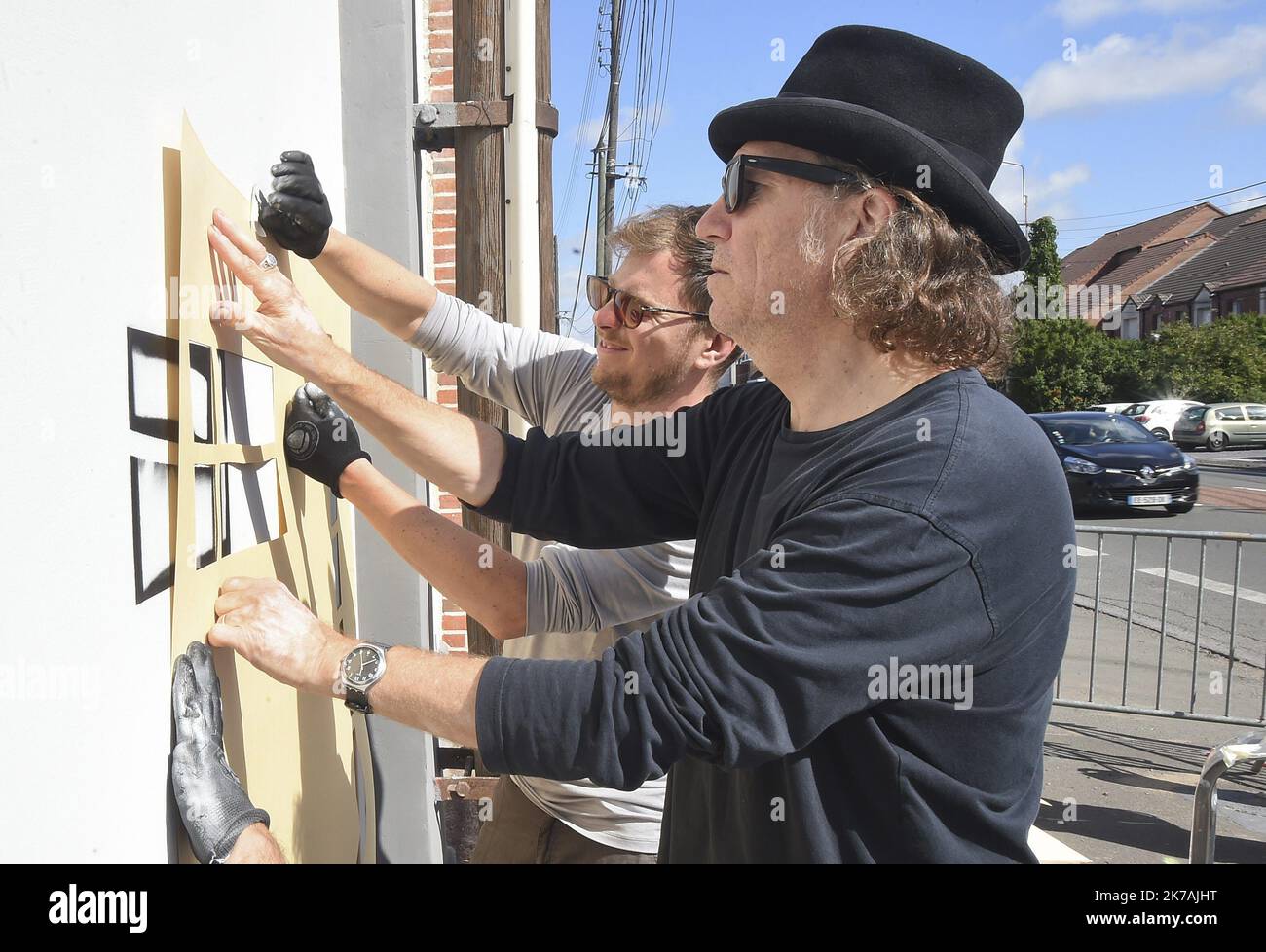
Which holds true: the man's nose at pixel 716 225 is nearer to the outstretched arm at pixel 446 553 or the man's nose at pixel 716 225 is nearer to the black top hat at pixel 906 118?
the black top hat at pixel 906 118

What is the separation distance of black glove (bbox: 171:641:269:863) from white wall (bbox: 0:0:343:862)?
26 mm

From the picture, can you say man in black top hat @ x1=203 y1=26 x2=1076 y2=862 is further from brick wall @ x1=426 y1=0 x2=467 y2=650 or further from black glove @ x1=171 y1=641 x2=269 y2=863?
brick wall @ x1=426 y1=0 x2=467 y2=650

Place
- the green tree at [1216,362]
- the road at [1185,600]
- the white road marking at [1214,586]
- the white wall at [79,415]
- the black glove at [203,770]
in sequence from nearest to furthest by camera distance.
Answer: the white wall at [79,415]
the black glove at [203,770]
the road at [1185,600]
the white road marking at [1214,586]
the green tree at [1216,362]

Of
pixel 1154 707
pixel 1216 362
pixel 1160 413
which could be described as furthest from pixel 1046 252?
pixel 1154 707

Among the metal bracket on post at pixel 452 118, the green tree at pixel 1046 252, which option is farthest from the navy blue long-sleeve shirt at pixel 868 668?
the green tree at pixel 1046 252

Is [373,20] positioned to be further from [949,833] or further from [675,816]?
[949,833]

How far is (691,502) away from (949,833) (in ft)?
2.49

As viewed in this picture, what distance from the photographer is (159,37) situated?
1.18 meters

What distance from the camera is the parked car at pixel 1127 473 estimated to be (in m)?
14.3

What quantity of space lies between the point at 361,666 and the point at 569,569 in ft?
2.20

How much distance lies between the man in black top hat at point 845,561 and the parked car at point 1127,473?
13.7 metres

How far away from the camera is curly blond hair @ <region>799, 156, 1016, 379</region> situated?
143 cm

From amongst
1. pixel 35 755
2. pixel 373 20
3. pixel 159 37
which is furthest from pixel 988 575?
pixel 373 20

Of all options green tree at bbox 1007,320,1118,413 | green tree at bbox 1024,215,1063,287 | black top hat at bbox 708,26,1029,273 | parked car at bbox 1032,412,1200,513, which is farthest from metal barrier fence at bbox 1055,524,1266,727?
green tree at bbox 1024,215,1063,287
